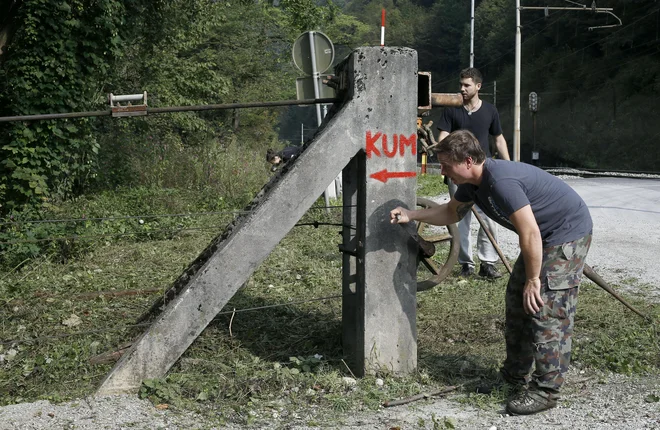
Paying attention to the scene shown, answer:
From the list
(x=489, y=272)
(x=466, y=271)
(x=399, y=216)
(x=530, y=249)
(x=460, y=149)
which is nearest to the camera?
(x=530, y=249)

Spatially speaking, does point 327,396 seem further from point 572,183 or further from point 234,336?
point 572,183

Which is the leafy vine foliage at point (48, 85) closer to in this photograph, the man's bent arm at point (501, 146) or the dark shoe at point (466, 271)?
the dark shoe at point (466, 271)

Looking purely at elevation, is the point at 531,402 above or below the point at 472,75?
below

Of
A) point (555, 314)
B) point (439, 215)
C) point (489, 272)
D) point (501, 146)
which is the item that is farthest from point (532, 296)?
point (501, 146)

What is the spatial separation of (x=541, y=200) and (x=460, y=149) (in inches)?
22.0

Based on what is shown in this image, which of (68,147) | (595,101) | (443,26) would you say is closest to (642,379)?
(68,147)

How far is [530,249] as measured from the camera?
417cm

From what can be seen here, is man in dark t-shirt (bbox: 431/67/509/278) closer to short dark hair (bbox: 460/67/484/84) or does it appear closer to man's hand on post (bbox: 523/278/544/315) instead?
short dark hair (bbox: 460/67/484/84)

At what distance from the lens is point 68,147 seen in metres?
11.6

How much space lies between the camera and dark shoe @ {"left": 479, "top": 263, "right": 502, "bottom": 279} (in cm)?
793

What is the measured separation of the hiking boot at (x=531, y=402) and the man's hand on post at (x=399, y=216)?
122 cm

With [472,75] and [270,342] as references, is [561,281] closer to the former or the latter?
[270,342]

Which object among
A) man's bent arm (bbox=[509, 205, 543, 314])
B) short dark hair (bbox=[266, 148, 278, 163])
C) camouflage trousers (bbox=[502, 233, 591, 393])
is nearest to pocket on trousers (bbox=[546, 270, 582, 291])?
camouflage trousers (bbox=[502, 233, 591, 393])

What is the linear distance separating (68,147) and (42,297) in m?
5.09
